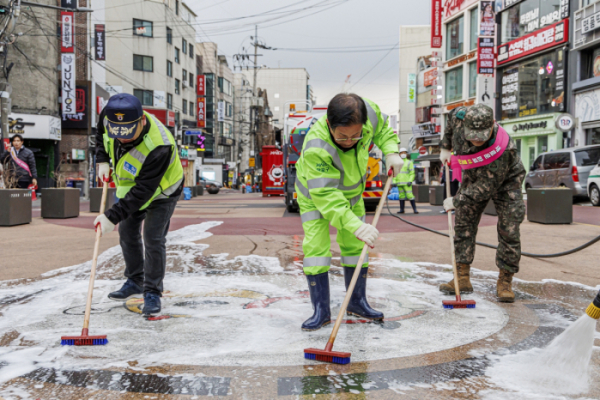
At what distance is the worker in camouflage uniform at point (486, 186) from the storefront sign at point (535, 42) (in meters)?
21.6

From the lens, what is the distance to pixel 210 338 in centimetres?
308

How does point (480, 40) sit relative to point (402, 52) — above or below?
below

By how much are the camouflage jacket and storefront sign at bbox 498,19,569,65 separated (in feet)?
70.8

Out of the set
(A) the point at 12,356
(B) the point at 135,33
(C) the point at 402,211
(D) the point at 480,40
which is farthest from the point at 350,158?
(B) the point at 135,33

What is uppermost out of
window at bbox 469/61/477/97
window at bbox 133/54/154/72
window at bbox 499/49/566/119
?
window at bbox 133/54/154/72

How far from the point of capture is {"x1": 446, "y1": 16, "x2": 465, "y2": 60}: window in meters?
31.9

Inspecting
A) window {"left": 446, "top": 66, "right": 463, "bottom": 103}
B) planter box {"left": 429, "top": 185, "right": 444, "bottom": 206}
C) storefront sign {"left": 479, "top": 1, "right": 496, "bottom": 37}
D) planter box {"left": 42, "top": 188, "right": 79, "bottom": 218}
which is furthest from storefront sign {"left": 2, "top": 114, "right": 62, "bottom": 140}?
window {"left": 446, "top": 66, "right": 463, "bottom": 103}

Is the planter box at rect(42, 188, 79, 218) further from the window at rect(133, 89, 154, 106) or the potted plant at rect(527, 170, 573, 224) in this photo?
the window at rect(133, 89, 154, 106)

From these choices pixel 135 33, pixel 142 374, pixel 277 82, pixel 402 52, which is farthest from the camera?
pixel 277 82

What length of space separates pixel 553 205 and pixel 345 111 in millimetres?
7790

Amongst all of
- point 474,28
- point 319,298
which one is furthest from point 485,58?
point 319,298

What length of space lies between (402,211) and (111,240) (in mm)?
7728

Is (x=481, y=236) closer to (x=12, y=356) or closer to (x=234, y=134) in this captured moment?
(x=12, y=356)

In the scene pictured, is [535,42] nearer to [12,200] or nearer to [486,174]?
[12,200]
